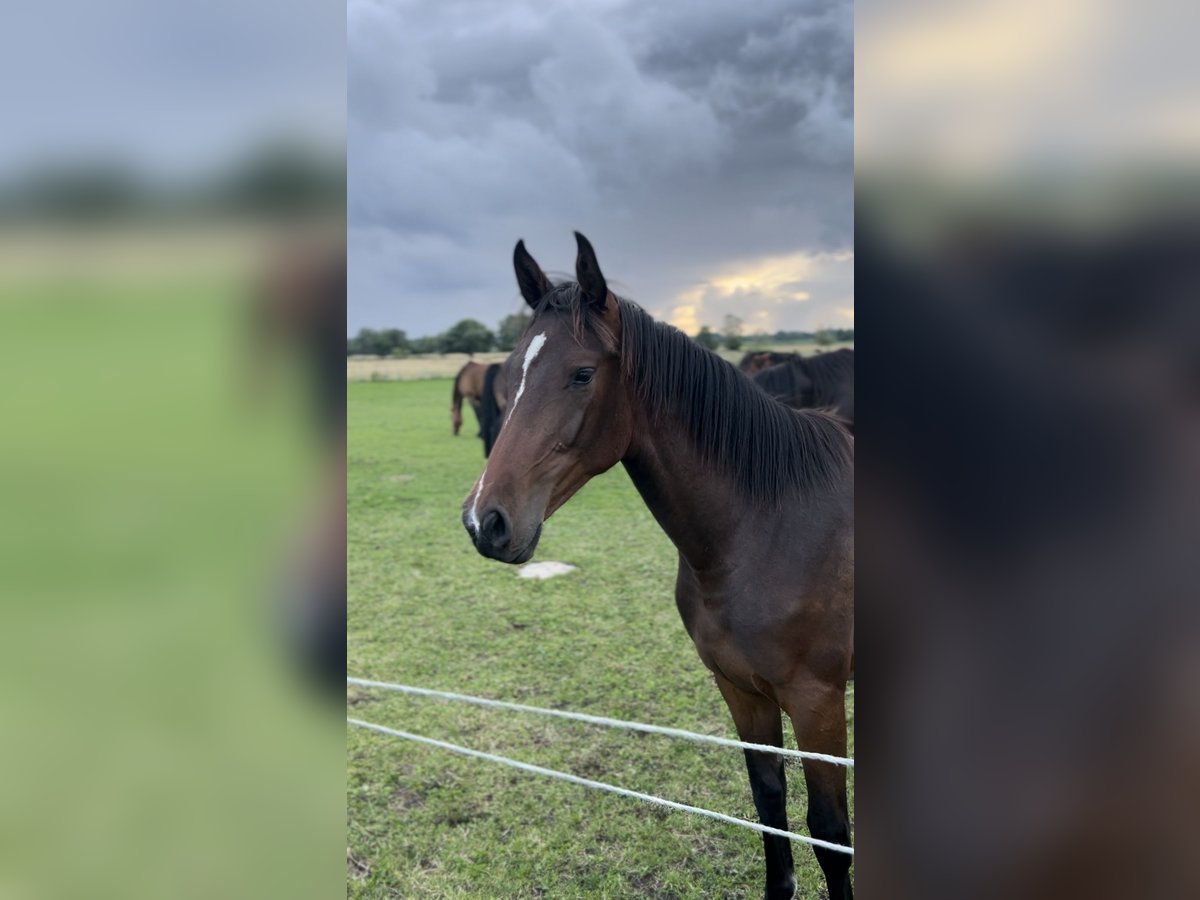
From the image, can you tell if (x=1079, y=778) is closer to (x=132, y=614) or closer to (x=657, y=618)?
(x=132, y=614)

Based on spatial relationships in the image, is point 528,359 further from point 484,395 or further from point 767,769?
point 484,395

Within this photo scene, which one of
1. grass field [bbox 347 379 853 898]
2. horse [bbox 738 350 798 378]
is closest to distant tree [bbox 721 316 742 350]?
horse [bbox 738 350 798 378]

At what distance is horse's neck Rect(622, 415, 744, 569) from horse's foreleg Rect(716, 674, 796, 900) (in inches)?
12.9

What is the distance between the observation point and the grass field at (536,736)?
1581 millimetres

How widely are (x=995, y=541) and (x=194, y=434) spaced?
287 mm

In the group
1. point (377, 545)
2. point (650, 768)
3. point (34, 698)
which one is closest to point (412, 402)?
point (377, 545)

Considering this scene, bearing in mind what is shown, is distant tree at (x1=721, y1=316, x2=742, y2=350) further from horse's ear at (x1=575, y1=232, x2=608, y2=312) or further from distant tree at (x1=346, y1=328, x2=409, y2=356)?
horse's ear at (x1=575, y1=232, x2=608, y2=312)

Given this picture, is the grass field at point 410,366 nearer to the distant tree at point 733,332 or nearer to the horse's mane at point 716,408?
the distant tree at point 733,332

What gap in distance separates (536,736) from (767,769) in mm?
889

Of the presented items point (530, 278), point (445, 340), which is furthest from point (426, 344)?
point (530, 278)

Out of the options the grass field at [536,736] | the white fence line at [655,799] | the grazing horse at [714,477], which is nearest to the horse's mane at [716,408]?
the grazing horse at [714,477]

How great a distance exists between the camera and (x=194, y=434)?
0.27m

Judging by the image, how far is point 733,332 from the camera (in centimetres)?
575

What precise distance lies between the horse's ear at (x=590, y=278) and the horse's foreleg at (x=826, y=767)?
74 cm
